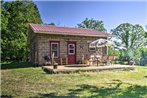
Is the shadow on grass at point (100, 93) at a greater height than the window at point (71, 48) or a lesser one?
lesser

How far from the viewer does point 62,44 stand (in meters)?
17.4

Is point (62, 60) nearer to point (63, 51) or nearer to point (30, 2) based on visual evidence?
point (63, 51)

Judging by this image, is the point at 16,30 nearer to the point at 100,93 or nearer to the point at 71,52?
the point at 71,52

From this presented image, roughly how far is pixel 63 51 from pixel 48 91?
10.0 metres

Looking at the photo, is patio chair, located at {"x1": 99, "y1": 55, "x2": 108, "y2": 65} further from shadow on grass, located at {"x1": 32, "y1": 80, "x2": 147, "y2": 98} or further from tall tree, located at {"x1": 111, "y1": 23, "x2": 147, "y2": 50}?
A: tall tree, located at {"x1": 111, "y1": 23, "x2": 147, "y2": 50}

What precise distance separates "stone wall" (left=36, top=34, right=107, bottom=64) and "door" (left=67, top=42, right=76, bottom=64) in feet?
0.91

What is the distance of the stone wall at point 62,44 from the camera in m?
16.6

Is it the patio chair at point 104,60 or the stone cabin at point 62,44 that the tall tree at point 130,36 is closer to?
the stone cabin at point 62,44

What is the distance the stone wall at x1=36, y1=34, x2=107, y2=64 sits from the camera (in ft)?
54.5

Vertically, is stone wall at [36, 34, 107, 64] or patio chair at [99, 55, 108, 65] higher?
stone wall at [36, 34, 107, 64]

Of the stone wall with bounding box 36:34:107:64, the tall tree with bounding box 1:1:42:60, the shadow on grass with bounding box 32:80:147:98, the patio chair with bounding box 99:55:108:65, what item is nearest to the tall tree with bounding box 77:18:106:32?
the tall tree with bounding box 1:1:42:60

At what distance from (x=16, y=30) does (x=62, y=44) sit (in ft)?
39.7

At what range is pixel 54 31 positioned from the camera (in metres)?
16.8

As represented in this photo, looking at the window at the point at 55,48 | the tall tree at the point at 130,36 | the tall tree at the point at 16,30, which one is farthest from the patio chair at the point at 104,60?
the tall tree at the point at 130,36
